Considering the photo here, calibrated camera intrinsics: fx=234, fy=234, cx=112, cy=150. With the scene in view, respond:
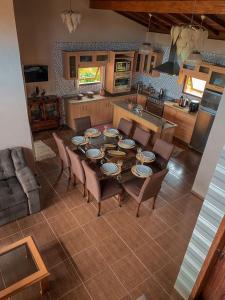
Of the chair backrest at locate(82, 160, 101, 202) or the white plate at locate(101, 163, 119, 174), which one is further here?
the white plate at locate(101, 163, 119, 174)

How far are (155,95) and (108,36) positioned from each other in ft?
7.74

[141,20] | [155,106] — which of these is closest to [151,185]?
[155,106]

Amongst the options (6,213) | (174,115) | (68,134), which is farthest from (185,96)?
(6,213)

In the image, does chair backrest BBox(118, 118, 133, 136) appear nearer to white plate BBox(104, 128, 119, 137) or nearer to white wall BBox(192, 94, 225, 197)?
white plate BBox(104, 128, 119, 137)

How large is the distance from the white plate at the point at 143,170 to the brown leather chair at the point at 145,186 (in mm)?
144

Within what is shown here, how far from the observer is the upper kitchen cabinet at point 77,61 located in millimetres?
6441

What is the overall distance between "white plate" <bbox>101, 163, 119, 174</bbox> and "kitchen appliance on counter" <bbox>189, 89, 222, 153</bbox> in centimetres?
323

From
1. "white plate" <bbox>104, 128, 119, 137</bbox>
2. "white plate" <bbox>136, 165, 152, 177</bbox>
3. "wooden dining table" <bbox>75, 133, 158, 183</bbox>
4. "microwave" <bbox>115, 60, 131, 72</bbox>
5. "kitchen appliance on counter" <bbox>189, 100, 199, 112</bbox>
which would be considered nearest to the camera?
"white plate" <bbox>136, 165, 152, 177</bbox>

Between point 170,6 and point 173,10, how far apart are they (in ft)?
0.35

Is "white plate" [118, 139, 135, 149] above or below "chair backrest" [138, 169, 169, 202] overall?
above

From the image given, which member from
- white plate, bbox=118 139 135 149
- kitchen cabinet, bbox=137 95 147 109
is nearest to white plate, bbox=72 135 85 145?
white plate, bbox=118 139 135 149

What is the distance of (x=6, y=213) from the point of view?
375 cm

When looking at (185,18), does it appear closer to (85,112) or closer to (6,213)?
(85,112)

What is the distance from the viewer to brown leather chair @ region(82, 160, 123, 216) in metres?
3.72
